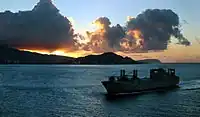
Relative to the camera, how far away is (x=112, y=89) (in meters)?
84.5

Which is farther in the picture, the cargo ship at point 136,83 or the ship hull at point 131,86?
the cargo ship at point 136,83

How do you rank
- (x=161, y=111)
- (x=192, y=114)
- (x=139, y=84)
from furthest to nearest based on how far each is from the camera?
(x=139, y=84) < (x=161, y=111) < (x=192, y=114)

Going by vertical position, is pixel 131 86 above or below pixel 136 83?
below

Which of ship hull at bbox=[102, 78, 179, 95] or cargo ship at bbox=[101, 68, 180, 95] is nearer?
ship hull at bbox=[102, 78, 179, 95]

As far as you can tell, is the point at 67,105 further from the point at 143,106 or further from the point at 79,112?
the point at 143,106

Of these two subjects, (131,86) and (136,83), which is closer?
(131,86)

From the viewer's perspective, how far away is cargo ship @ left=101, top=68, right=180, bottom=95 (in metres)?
84.9

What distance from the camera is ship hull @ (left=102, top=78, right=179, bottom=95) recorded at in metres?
84.6

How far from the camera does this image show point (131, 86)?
89438 mm

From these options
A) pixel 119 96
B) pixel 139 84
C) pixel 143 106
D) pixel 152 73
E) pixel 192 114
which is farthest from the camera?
pixel 152 73

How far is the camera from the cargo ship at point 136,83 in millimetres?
84938

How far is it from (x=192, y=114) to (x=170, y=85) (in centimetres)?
5982

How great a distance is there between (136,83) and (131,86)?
267 cm

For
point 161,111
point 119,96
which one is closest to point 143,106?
point 161,111
